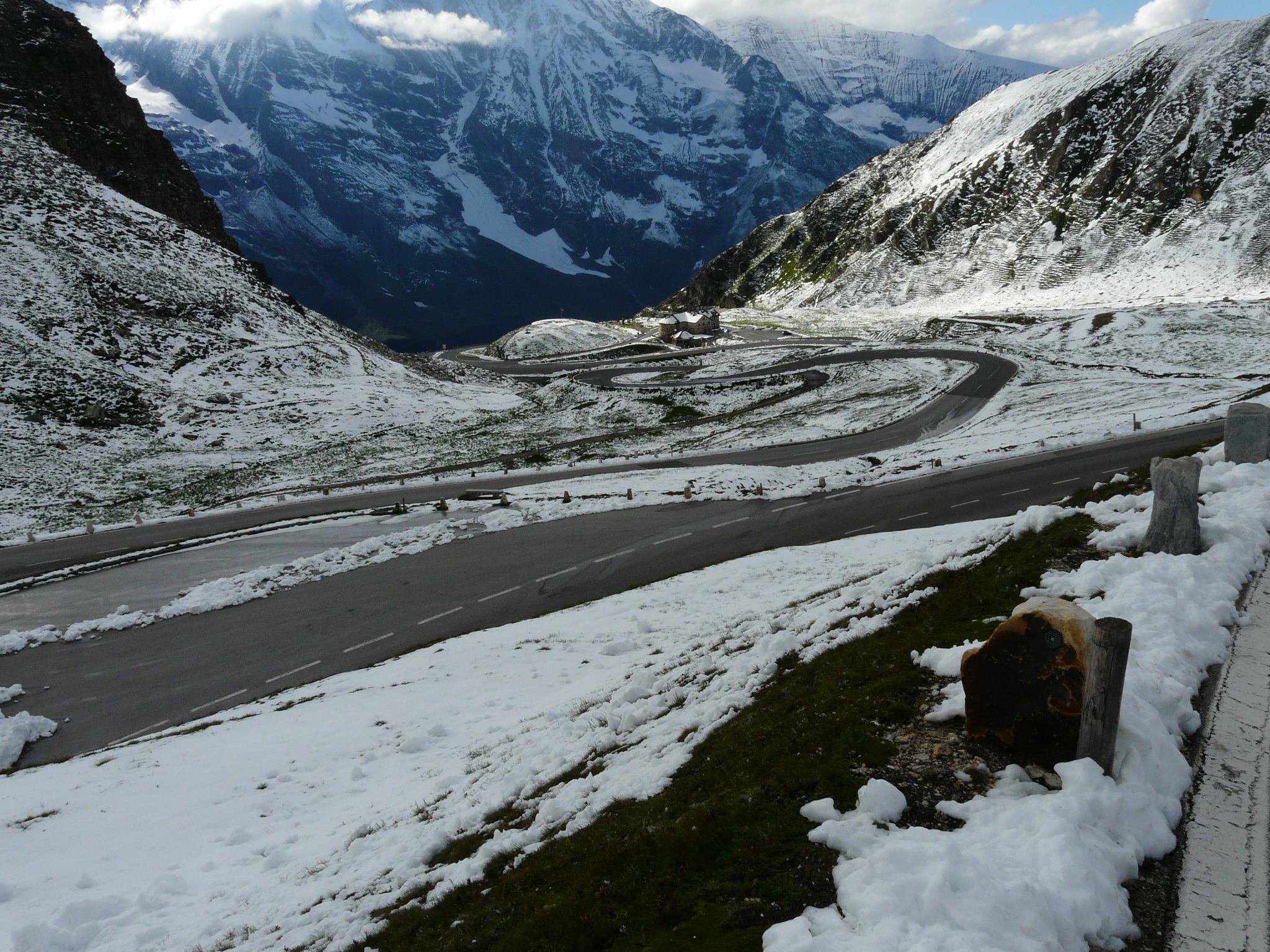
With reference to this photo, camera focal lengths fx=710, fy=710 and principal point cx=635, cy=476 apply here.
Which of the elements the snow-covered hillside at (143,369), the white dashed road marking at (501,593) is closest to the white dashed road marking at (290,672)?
the white dashed road marking at (501,593)

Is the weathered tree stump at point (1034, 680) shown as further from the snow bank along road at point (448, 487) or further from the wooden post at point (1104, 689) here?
the snow bank along road at point (448, 487)

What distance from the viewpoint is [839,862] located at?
19.4 feet

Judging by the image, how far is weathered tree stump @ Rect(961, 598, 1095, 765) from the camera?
661 centimetres

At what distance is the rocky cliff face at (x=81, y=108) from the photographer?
7919 cm

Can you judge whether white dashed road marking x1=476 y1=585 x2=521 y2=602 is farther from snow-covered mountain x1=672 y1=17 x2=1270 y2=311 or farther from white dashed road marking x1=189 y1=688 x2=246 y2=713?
snow-covered mountain x1=672 y1=17 x2=1270 y2=311

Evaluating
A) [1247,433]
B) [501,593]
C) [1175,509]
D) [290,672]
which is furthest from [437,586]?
[1247,433]

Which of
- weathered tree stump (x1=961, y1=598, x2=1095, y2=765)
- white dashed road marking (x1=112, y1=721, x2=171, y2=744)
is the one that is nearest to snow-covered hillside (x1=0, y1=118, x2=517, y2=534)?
white dashed road marking (x1=112, y1=721, x2=171, y2=744)

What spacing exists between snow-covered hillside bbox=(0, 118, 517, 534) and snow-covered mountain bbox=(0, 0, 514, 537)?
18cm

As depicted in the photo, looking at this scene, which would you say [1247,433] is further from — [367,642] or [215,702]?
[215,702]

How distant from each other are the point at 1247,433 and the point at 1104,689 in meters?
12.7

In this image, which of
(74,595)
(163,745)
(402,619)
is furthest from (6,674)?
(402,619)

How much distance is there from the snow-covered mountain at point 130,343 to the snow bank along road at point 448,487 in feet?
27.0

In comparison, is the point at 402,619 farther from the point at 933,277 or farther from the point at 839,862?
the point at 933,277

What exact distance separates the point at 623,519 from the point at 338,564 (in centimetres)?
1162
